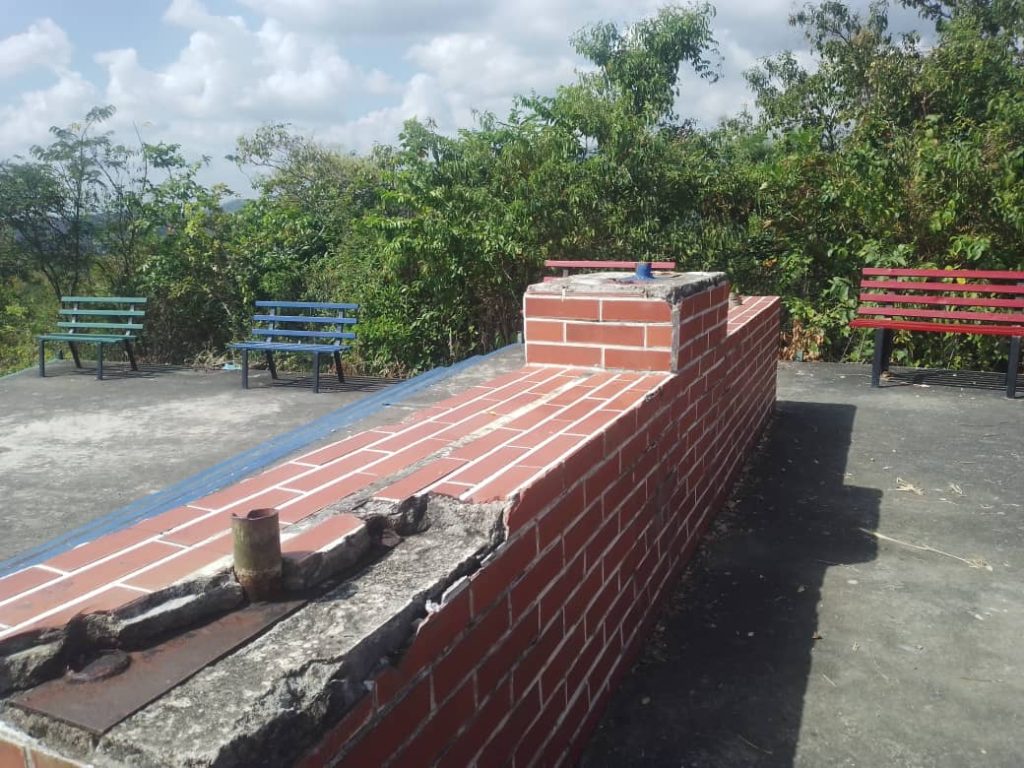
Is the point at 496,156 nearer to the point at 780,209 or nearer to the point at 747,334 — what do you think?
the point at 780,209

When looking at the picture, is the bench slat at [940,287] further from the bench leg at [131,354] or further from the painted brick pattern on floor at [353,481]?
the bench leg at [131,354]

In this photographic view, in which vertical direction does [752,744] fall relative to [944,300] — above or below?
below

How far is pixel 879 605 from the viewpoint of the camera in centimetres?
312

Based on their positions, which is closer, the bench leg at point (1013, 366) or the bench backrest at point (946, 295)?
the bench leg at point (1013, 366)

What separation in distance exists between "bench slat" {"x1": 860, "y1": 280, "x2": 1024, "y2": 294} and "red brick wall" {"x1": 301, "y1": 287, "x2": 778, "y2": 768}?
4083 mm

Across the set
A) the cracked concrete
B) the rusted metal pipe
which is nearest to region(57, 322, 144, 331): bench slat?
the cracked concrete

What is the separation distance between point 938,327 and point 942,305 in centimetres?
75

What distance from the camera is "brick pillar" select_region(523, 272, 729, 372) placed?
9.98 ft

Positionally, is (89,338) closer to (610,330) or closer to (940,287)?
(610,330)

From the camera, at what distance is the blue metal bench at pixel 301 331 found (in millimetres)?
8086

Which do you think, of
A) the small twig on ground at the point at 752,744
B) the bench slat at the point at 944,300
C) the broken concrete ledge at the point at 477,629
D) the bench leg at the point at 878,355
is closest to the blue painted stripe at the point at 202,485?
the broken concrete ledge at the point at 477,629

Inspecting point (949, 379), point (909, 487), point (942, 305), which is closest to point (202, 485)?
point (909, 487)

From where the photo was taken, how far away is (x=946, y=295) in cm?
740

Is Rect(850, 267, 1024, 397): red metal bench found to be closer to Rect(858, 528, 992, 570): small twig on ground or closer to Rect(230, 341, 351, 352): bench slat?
Rect(858, 528, 992, 570): small twig on ground
